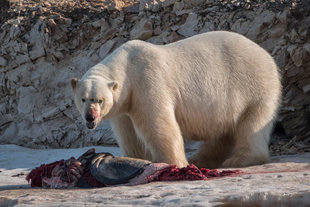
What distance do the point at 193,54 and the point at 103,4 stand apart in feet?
16.1

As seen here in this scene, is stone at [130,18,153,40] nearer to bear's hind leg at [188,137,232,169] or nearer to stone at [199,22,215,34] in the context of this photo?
stone at [199,22,215,34]

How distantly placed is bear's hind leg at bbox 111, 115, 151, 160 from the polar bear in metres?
0.01

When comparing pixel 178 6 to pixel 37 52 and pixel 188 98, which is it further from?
pixel 188 98

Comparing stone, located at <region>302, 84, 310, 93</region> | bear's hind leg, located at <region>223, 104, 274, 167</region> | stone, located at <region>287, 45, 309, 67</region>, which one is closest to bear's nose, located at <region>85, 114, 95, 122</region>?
bear's hind leg, located at <region>223, 104, 274, 167</region>

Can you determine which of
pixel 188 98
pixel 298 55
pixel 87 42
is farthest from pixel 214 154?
pixel 87 42

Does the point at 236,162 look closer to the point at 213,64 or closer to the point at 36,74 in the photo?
the point at 213,64

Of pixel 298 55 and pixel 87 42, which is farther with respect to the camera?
pixel 87 42

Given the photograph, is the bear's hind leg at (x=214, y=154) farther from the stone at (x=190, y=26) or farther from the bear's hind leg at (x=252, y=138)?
the stone at (x=190, y=26)

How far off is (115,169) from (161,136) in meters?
0.72

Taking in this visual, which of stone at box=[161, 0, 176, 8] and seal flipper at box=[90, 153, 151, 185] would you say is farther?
stone at box=[161, 0, 176, 8]

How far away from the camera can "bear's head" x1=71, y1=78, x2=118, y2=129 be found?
5.52 meters

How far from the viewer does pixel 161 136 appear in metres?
5.78

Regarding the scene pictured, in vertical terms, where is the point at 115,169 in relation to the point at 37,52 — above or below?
below

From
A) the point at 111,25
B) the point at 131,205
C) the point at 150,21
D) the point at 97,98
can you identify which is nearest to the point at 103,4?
the point at 111,25
